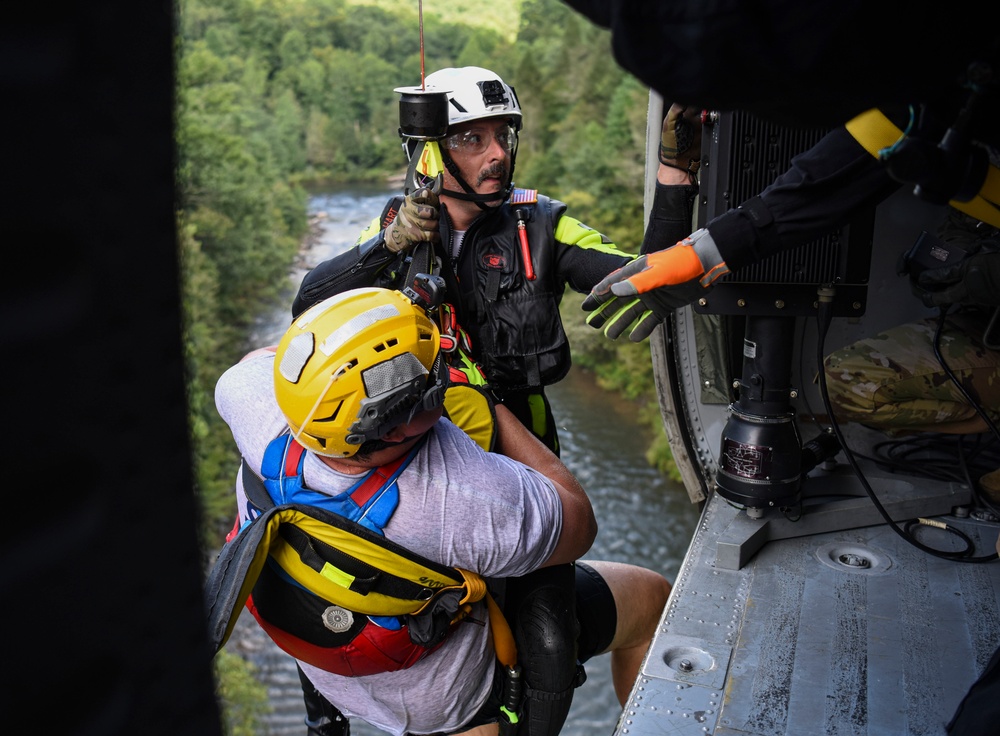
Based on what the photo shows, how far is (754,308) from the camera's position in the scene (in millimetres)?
3654

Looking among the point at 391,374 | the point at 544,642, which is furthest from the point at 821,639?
the point at 391,374

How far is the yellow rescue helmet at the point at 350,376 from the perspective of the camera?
2.29m

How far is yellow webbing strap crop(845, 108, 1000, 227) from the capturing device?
2285mm

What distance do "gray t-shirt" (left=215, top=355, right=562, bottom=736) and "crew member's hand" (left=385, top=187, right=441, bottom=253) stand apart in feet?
3.03

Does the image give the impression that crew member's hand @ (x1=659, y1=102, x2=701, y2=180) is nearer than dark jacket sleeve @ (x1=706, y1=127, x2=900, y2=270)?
No

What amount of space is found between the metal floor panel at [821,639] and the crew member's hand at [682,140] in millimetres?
1494

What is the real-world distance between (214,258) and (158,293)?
39.9 meters

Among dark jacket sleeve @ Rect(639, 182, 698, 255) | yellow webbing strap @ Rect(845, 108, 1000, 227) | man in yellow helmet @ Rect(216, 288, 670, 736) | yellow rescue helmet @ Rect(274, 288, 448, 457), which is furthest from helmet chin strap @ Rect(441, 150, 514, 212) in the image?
yellow webbing strap @ Rect(845, 108, 1000, 227)

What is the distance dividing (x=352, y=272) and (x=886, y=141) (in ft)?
6.91

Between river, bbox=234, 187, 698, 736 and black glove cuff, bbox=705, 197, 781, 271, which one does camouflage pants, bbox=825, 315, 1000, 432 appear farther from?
river, bbox=234, 187, 698, 736

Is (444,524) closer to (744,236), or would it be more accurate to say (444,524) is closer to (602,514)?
(744,236)

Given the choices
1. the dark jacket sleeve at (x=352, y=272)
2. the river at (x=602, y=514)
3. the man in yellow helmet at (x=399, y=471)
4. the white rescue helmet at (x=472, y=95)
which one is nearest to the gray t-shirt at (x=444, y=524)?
the man in yellow helmet at (x=399, y=471)

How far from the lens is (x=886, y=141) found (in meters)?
2.29

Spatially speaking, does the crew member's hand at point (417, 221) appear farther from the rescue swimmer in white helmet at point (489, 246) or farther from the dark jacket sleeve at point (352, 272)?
the dark jacket sleeve at point (352, 272)
